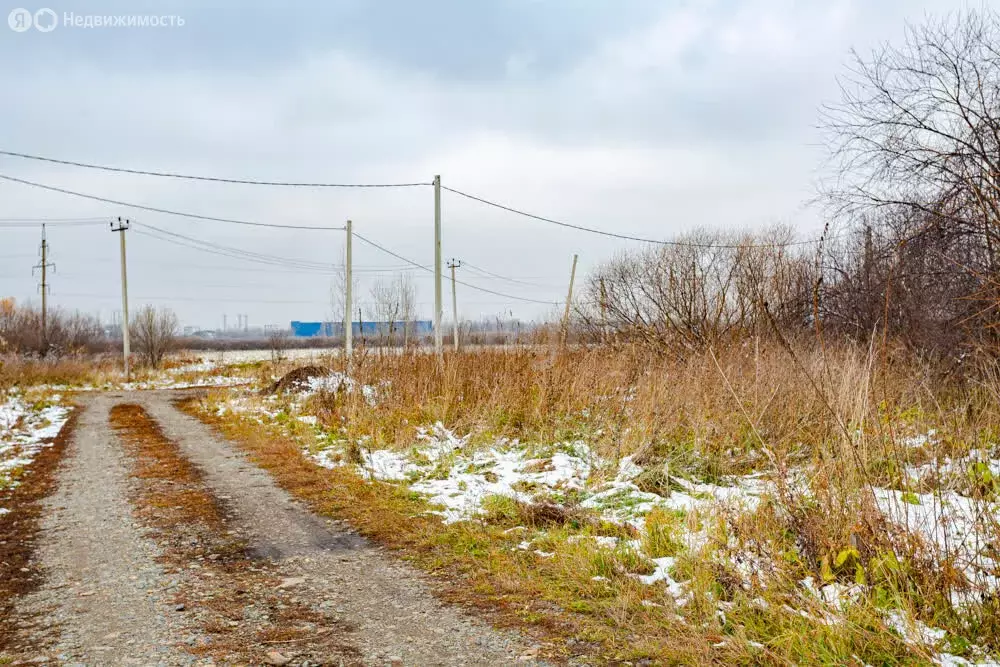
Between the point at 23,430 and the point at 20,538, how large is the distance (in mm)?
8705

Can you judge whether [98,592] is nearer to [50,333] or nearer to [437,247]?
[437,247]

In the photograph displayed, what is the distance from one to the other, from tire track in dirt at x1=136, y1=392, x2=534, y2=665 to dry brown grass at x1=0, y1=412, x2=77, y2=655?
156 centimetres

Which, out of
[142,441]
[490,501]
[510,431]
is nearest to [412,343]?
[510,431]

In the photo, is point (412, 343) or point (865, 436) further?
point (412, 343)

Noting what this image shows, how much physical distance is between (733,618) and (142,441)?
→ 11.2 m

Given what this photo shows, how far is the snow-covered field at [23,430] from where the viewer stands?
9.39m

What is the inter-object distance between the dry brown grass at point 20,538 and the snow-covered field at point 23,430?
0.65 ft

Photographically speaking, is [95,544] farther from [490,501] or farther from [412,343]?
[412,343]

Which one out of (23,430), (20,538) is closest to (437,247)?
(23,430)

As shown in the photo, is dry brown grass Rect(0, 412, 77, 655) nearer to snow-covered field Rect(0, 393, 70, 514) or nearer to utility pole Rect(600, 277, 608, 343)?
snow-covered field Rect(0, 393, 70, 514)

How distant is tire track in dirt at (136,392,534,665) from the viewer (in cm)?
359

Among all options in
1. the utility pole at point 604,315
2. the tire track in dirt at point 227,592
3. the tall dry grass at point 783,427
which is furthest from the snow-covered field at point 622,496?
the utility pole at point 604,315

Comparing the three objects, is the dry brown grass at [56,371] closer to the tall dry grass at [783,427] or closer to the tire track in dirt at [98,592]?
the tall dry grass at [783,427]

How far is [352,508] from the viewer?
6793mm
